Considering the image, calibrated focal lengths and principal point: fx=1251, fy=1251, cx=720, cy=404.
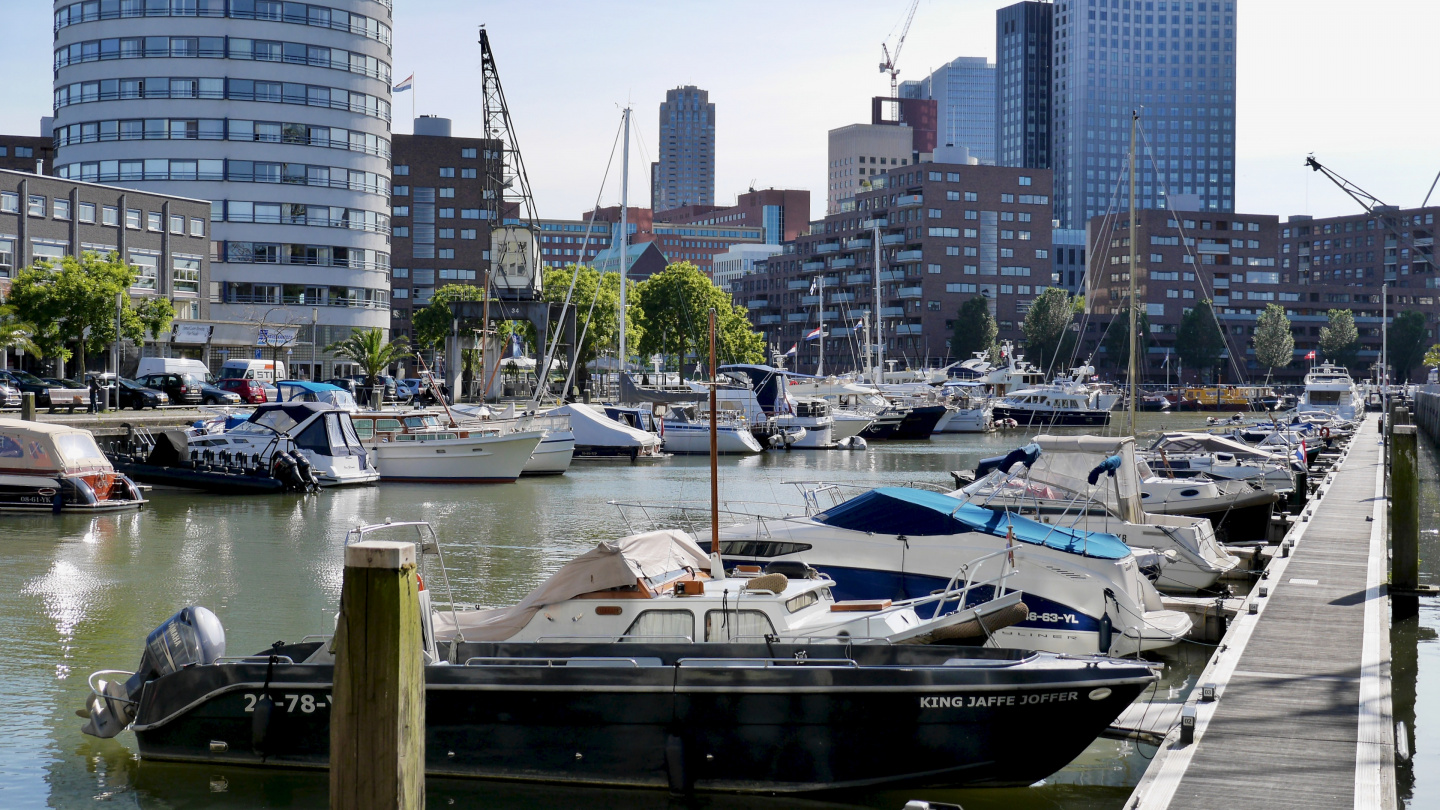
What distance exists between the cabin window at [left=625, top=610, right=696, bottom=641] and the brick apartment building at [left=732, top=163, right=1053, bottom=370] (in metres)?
157

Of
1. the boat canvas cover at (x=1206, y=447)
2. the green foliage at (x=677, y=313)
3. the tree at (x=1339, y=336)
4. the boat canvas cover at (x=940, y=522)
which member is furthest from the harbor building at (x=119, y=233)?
the tree at (x=1339, y=336)

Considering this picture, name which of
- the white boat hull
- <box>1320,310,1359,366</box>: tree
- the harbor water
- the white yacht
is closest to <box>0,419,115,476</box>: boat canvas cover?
the harbor water

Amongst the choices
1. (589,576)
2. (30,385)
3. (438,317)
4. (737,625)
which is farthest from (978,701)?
(438,317)

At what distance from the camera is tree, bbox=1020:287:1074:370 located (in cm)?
15725

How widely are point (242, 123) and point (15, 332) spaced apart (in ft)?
132

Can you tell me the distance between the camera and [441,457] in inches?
1877

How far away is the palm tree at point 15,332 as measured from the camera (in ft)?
188

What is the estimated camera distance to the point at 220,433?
146ft

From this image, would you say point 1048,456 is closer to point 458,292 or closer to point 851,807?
point 851,807

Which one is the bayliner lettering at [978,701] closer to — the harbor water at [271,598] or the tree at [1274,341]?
the harbor water at [271,598]

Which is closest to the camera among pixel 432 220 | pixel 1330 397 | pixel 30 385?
pixel 30 385

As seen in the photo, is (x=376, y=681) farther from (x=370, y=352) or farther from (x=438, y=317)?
(x=438, y=317)

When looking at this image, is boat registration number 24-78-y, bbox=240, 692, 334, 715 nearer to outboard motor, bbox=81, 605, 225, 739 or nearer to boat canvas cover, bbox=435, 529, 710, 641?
outboard motor, bbox=81, 605, 225, 739

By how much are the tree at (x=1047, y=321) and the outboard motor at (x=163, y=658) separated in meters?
149
